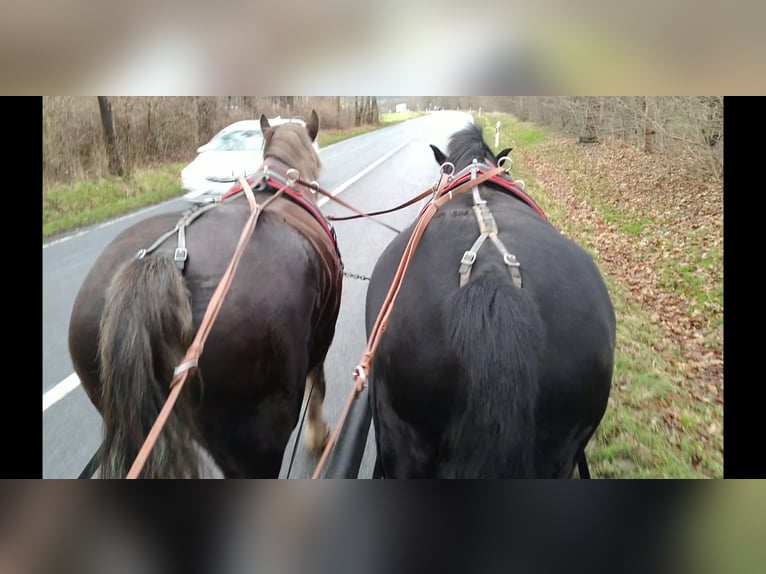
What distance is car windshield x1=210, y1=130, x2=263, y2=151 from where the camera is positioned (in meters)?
2.49

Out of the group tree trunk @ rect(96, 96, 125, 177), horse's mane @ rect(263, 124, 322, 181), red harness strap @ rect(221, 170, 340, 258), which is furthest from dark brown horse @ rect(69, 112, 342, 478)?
tree trunk @ rect(96, 96, 125, 177)

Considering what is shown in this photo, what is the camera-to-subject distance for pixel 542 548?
1.99 metres

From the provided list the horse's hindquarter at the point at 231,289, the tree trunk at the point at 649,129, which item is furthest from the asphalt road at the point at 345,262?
the tree trunk at the point at 649,129

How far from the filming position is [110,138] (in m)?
2.37

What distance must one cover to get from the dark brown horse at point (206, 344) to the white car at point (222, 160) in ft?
3.37

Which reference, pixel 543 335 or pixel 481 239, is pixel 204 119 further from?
pixel 543 335

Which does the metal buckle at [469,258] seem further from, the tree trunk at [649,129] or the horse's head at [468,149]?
the tree trunk at [649,129]

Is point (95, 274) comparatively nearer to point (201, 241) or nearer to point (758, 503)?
point (201, 241)

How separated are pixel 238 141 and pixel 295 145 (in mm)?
402
